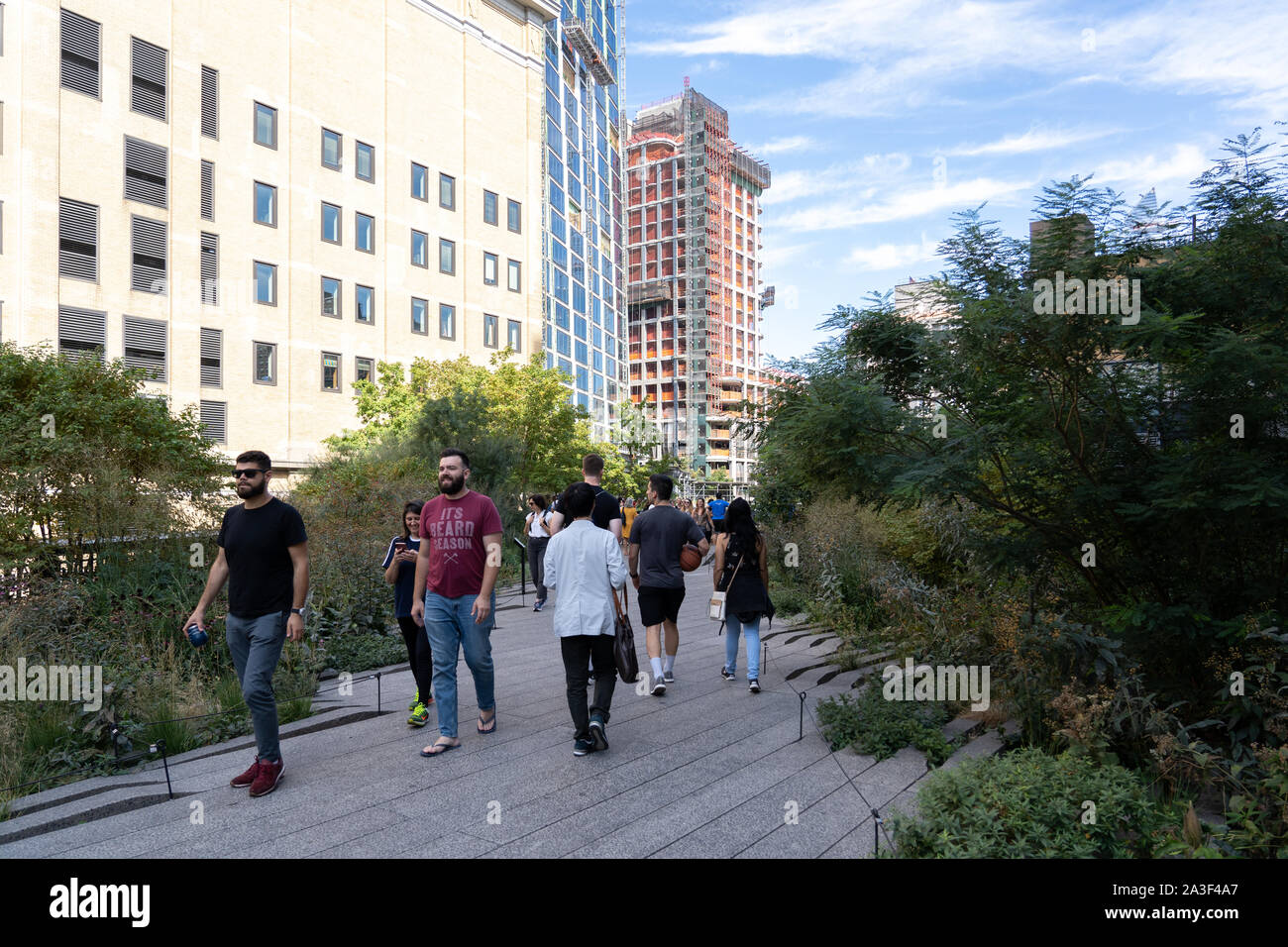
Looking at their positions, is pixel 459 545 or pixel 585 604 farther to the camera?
pixel 459 545

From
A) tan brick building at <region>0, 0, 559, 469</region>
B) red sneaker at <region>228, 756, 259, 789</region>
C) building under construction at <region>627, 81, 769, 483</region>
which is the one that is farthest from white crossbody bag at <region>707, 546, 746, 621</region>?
building under construction at <region>627, 81, 769, 483</region>

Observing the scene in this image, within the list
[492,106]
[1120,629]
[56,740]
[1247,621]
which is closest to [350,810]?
[56,740]

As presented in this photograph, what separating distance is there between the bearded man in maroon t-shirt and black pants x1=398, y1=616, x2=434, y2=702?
757 millimetres

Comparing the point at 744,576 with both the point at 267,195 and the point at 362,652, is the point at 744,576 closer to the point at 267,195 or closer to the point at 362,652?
the point at 362,652

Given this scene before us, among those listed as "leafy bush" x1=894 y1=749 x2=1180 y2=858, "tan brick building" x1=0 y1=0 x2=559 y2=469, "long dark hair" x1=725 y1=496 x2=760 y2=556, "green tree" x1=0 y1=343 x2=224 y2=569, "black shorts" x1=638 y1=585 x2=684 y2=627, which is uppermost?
"tan brick building" x1=0 y1=0 x2=559 y2=469

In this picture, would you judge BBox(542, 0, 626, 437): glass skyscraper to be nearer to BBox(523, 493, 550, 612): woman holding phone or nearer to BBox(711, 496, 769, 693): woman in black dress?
BBox(523, 493, 550, 612): woman holding phone

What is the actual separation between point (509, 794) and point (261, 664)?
1.75 metres

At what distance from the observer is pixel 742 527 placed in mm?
7953

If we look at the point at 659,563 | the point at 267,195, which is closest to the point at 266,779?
the point at 659,563

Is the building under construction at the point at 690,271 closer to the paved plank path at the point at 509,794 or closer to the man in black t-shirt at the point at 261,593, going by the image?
the paved plank path at the point at 509,794

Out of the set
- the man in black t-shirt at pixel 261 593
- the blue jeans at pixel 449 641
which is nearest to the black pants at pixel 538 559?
the blue jeans at pixel 449 641

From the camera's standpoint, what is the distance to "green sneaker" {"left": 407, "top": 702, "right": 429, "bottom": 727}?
6578mm
